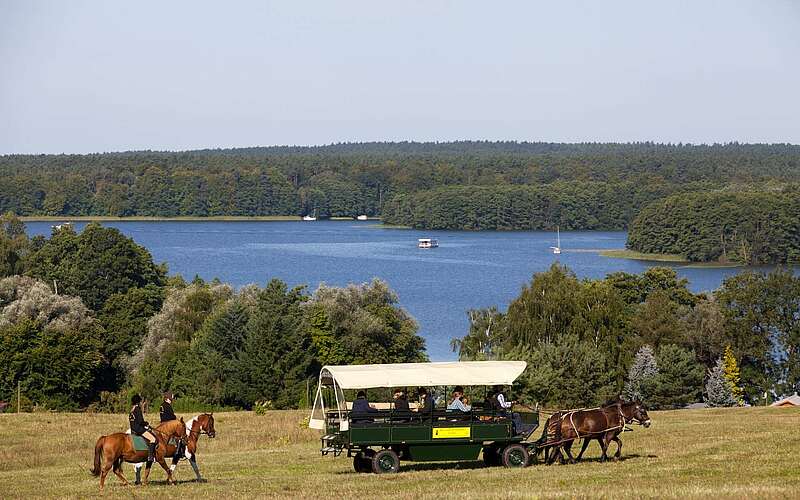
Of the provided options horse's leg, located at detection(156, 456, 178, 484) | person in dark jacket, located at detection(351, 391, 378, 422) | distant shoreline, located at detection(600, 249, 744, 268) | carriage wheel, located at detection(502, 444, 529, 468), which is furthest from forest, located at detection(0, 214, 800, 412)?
distant shoreline, located at detection(600, 249, 744, 268)

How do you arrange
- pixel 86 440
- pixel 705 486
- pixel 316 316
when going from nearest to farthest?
pixel 705 486 < pixel 86 440 < pixel 316 316

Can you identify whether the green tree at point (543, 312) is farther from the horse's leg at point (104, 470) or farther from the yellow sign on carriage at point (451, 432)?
the horse's leg at point (104, 470)

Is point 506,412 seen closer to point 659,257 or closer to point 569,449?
point 569,449

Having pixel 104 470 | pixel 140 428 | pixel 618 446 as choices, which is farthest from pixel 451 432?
pixel 104 470

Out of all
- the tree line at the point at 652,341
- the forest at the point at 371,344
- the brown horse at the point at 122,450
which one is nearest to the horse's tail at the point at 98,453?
the brown horse at the point at 122,450

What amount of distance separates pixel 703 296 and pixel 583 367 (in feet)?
96.0

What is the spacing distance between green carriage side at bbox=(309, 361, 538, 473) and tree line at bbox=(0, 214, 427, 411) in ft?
113

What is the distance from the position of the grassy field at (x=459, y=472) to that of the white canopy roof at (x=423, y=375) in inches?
69.3

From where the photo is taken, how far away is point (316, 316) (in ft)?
224

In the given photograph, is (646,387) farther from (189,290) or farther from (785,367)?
(189,290)

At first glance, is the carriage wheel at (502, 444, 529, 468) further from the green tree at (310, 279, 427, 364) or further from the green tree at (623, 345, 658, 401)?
the green tree at (310, 279, 427, 364)

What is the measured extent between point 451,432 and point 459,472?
2.57 ft

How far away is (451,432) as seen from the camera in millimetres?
23984

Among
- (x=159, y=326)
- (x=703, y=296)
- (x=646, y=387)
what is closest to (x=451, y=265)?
(x=703, y=296)
